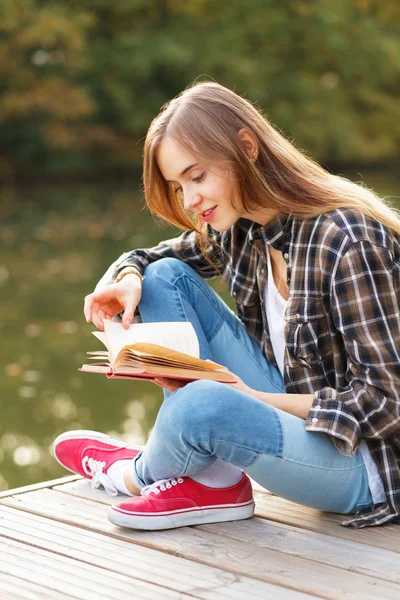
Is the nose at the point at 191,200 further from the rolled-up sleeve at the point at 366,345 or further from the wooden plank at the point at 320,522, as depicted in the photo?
the wooden plank at the point at 320,522

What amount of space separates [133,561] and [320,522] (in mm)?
509

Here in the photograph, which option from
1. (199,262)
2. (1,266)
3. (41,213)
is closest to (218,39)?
(41,213)

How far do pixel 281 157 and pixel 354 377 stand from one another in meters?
0.57

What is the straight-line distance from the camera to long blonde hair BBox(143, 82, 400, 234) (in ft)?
7.50

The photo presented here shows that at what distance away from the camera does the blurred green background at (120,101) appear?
10086mm

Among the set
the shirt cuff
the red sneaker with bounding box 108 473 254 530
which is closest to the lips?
the shirt cuff

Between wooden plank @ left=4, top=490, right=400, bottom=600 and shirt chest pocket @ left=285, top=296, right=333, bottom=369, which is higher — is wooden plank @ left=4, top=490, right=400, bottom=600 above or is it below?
below

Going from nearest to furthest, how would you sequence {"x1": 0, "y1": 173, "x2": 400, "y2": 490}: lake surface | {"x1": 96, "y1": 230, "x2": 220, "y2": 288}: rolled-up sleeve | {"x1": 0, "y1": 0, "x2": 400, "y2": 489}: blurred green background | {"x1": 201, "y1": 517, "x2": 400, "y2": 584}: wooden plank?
{"x1": 201, "y1": 517, "x2": 400, "y2": 584}: wooden plank, {"x1": 96, "y1": 230, "x2": 220, "y2": 288}: rolled-up sleeve, {"x1": 0, "y1": 173, "x2": 400, "y2": 490}: lake surface, {"x1": 0, "y1": 0, "x2": 400, "y2": 489}: blurred green background

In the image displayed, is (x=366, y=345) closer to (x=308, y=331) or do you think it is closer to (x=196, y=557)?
(x=308, y=331)

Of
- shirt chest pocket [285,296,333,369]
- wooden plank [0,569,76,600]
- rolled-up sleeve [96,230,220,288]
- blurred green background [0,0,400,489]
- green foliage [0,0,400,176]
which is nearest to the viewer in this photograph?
wooden plank [0,569,76,600]

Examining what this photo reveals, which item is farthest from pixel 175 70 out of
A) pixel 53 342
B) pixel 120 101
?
pixel 53 342

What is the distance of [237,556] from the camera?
213 cm

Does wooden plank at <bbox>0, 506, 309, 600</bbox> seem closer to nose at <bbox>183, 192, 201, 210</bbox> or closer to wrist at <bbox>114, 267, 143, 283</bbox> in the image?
wrist at <bbox>114, 267, 143, 283</bbox>

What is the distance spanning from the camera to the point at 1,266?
9523mm
